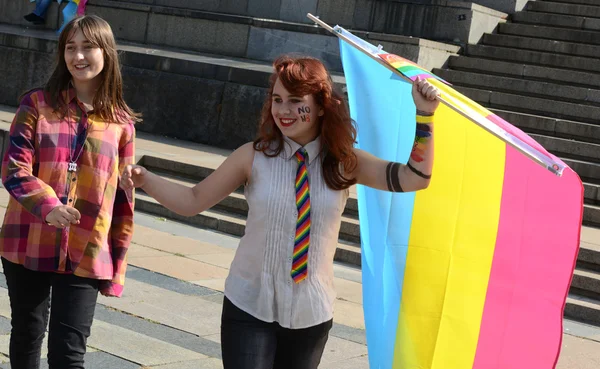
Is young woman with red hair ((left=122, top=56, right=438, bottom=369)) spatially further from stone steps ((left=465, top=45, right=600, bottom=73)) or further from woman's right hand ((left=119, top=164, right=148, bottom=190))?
stone steps ((left=465, top=45, right=600, bottom=73))

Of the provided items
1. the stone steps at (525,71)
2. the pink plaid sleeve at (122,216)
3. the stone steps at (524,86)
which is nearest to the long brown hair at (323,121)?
the pink plaid sleeve at (122,216)

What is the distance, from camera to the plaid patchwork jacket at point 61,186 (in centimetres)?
355

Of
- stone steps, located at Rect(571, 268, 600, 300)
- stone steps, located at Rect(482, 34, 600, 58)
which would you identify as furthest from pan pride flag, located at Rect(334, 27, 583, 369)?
stone steps, located at Rect(482, 34, 600, 58)

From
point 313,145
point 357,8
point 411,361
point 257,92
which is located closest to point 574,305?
point 411,361

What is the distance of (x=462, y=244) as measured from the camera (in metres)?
3.52

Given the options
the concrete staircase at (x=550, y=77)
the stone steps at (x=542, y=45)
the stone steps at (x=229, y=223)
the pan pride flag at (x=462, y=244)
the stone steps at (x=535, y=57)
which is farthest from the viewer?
the stone steps at (x=542, y=45)

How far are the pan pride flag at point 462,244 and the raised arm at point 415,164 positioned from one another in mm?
73

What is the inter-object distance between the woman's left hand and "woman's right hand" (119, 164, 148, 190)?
0.89m

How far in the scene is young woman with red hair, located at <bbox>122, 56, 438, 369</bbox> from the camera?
3170mm

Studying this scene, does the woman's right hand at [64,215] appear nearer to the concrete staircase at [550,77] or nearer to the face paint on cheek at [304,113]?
the face paint on cheek at [304,113]

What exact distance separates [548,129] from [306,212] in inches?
362

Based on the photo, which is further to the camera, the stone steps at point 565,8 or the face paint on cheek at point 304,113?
the stone steps at point 565,8

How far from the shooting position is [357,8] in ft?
51.5

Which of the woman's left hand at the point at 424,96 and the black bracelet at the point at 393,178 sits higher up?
the woman's left hand at the point at 424,96
